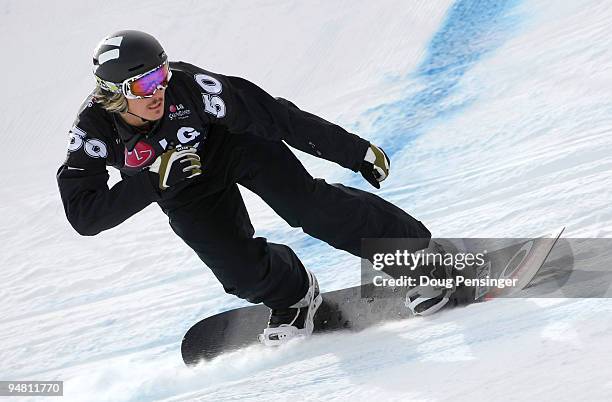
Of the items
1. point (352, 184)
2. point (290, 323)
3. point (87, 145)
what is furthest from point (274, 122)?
point (352, 184)

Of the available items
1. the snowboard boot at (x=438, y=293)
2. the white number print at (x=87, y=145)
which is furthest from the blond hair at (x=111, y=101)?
the snowboard boot at (x=438, y=293)

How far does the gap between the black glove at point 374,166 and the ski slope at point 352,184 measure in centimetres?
62

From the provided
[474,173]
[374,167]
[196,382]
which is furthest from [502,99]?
[196,382]

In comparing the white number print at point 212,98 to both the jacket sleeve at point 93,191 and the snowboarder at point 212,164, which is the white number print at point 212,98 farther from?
the jacket sleeve at point 93,191

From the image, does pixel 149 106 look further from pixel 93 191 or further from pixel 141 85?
pixel 93 191

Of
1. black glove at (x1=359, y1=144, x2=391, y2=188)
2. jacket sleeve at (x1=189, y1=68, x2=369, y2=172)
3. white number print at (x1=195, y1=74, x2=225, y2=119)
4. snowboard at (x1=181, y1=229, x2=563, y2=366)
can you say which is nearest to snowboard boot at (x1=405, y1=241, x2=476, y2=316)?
snowboard at (x1=181, y1=229, x2=563, y2=366)

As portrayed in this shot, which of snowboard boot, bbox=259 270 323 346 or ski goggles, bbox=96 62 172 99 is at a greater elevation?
ski goggles, bbox=96 62 172 99

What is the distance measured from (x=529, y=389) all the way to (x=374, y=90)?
3.38 meters

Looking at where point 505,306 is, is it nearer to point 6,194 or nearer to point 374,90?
point 374,90

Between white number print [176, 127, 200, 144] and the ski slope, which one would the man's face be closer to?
white number print [176, 127, 200, 144]

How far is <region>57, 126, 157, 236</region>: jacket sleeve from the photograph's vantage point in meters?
2.92

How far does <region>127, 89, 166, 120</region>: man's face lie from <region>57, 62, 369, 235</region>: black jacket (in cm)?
7

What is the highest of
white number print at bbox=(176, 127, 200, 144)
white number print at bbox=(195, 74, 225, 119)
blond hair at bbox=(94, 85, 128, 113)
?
white number print at bbox=(195, 74, 225, 119)

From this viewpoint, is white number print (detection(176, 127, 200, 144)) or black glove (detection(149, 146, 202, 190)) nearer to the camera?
black glove (detection(149, 146, 202, 190))
